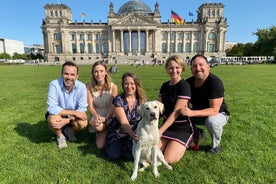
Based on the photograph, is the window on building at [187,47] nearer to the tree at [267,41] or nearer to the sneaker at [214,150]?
the tree at [267,41]

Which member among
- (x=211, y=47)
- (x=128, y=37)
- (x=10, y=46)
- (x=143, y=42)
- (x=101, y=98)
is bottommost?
(x=101, y=98)

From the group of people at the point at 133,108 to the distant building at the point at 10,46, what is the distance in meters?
147

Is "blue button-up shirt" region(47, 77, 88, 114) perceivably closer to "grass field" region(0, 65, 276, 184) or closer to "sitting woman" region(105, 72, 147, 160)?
"grass field" region(0, 65, 276, 184)

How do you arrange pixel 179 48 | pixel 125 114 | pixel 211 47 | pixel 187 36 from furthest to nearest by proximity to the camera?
pixel 179 48 < pixel 187 36 < pixel 211 47 < pixel 125 114

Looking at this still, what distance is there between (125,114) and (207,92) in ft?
6.29

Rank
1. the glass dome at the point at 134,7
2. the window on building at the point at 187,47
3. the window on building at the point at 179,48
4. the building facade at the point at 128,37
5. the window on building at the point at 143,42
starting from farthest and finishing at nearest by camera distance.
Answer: the glass dome at the point at 134,7 < the window on building at the point at 179,48 < the window on building at the point at 187,47 < the window on building at the point at 143,42 < the building facade at the point at 128,37

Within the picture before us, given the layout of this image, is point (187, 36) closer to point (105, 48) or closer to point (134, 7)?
point (134, 7)

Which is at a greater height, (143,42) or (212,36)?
(212,36)

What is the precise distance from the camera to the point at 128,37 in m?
87.2

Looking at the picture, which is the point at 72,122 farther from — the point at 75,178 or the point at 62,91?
the point at 75,178

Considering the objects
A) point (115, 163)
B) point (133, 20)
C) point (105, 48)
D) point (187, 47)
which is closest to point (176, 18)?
point (133, 20)

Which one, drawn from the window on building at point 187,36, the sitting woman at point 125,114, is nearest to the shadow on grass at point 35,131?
the sitting woman at point 125,114

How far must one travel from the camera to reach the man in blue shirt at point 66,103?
4969 mm

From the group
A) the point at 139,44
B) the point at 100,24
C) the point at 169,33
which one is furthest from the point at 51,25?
the point at 169,33
